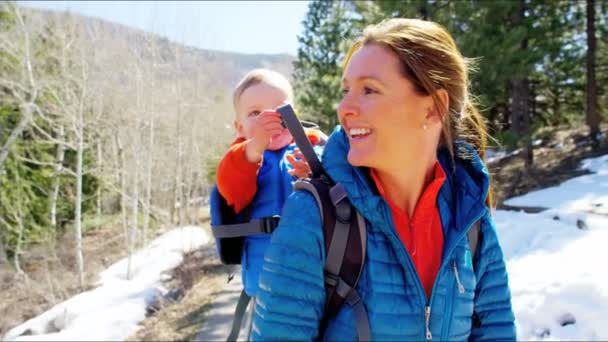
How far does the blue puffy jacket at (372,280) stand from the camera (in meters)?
1.03

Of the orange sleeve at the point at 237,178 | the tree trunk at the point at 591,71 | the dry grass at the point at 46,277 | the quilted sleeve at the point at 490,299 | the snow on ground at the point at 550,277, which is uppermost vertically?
the tree trunk at the point at 591,71

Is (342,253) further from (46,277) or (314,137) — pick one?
(46,277)

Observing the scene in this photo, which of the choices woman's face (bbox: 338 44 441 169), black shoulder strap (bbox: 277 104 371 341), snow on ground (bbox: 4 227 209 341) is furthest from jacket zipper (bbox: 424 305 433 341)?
snow on ground (bbox: 4 227 209 341)

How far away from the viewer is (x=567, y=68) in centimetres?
1223

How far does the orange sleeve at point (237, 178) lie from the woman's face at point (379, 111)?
1.97 ft

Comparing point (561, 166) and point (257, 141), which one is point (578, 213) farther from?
point (561, 166)

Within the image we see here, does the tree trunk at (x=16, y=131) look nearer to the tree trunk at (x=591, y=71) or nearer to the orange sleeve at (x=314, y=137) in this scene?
the orange sleeve at (x=314, y=137)

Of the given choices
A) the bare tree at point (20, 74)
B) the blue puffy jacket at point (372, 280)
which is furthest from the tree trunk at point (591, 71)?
the bare tree at point (20, 74)

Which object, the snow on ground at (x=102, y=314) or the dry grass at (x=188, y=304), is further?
the snow on ground at (x=102, y=314)

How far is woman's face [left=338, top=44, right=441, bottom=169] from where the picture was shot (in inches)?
44.6

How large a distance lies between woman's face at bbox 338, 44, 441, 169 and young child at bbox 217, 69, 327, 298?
46cm

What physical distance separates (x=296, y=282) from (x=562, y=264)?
422 centimetres

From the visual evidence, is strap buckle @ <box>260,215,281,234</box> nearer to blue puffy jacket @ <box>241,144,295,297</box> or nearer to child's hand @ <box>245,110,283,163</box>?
blue puffy jacket @ <box>241,144,295,297</box>

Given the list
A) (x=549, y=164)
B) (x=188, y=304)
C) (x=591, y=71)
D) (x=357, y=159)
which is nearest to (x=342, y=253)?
(x=357, y=159)
